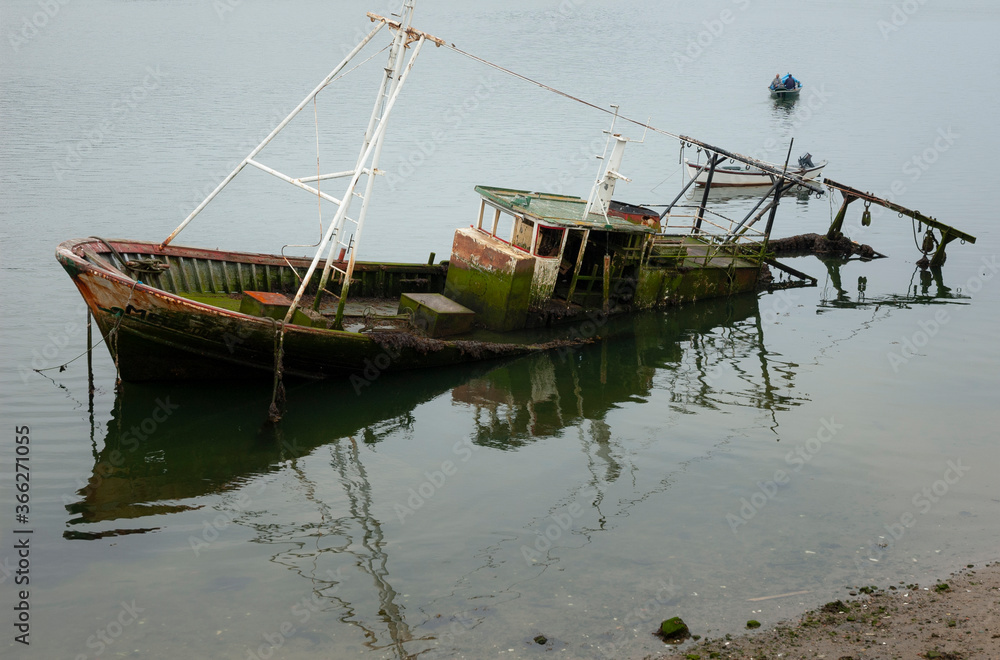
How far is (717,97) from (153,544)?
59055 millimetres

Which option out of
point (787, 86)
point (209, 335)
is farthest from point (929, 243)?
point (787, 86)

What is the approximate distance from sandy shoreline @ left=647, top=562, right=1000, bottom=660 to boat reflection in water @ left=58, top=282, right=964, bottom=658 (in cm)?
298

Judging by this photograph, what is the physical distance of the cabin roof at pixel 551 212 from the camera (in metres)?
17.9

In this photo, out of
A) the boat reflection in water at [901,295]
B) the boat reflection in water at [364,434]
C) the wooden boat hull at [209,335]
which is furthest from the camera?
the boat reflection in water at [901,295]

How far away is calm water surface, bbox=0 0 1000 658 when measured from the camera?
30.6 feet

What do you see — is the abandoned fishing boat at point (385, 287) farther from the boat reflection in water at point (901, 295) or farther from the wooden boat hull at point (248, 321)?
the boat reflection in water at point (901, 295)

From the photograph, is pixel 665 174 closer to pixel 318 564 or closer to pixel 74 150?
pixel 74 150

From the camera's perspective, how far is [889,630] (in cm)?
860

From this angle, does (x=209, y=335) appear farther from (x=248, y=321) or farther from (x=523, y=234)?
(x=523, y=234)

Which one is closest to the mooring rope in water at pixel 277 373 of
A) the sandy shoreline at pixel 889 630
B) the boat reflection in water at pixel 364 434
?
the boat reflection in water at pixel 364 434

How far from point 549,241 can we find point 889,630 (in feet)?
39.0

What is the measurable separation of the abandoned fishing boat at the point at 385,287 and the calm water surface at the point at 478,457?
2.23 feet

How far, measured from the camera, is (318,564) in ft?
33.2

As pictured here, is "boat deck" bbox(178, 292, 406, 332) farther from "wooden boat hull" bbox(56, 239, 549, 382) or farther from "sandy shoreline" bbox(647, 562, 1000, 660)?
"sandy shoreline" bbox(647, 562, 1000, 660)
